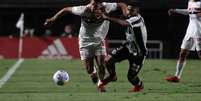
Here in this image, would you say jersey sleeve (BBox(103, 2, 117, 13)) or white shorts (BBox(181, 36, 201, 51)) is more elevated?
jersey sleeve (BBox(103, 2, 117, 13))

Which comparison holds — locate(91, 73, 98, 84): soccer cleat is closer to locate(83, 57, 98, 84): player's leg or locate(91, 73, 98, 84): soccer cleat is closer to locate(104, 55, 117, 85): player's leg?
locate(83, 57, 98, 84): player's leg

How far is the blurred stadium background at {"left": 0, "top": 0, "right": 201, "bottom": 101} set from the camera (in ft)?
56.6

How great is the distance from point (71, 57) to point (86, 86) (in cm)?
1422

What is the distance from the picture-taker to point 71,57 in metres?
34.3

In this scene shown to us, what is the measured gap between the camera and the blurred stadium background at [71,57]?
1725cm

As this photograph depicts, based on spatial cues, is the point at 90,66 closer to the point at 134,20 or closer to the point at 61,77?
the point at 61,77

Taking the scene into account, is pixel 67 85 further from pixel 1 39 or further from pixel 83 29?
pixel 1 39

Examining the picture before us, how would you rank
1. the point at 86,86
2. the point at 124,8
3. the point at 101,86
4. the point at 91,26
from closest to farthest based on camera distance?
the point at 124,8 < the point at 101,86 < the point at 91,26 < the point at 86,86

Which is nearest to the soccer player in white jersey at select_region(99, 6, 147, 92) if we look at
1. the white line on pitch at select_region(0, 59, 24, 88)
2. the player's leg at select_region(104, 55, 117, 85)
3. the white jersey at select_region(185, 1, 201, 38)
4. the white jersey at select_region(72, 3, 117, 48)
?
the player's leg at select_region(104, 55, 117, 85)

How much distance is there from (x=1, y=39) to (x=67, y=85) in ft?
50.0

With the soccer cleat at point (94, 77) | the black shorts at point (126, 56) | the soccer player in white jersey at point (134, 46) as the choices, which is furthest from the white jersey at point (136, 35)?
the soccer cleat at point (94, 77)

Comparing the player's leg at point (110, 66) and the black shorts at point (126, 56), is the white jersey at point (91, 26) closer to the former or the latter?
the player's leg at point (110, 66)

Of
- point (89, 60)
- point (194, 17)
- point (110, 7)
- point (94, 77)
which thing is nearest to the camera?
point (110, 7)

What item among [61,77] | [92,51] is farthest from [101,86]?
[61,77]
